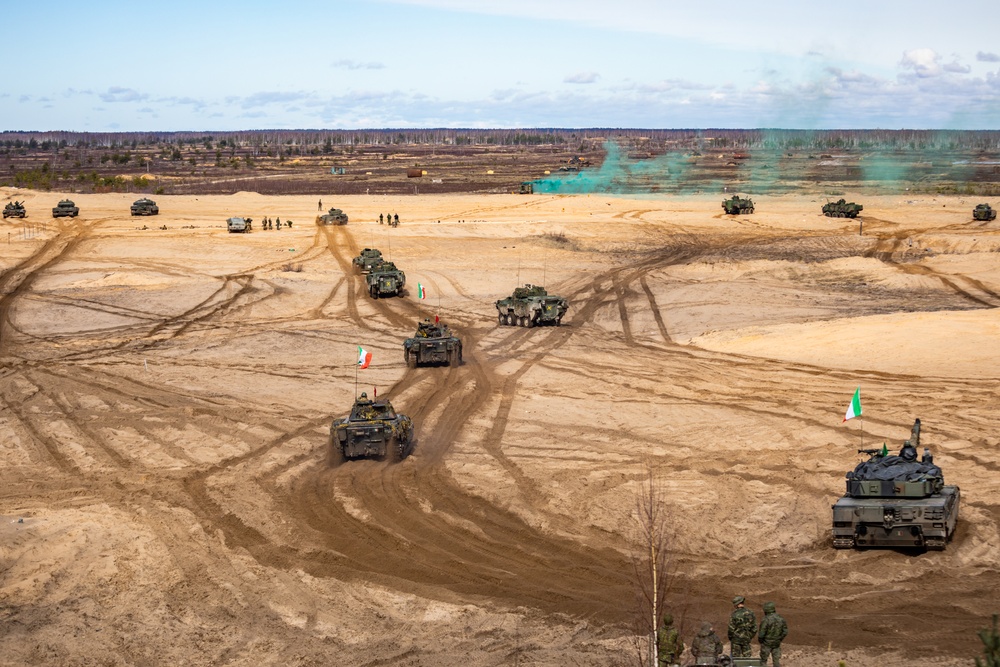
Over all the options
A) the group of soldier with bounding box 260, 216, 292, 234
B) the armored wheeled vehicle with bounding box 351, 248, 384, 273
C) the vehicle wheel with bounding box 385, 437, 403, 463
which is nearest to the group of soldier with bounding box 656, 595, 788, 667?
the vehicle wheel with bounding box 385, 437, 403, 463

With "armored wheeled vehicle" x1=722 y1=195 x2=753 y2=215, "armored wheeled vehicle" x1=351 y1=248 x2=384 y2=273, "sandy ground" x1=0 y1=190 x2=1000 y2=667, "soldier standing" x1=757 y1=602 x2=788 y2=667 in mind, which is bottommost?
"sandy ground" x1=0 y1=190 x2=1000 y2=667

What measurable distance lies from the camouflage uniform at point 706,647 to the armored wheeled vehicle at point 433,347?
884 inches

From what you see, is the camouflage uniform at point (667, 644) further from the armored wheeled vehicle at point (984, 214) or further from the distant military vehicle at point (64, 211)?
the distant military vehicle at point (64, 211)

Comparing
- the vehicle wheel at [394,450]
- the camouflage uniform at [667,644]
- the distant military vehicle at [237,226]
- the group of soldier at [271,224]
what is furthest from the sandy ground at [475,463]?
the group of soldier at [271,224]

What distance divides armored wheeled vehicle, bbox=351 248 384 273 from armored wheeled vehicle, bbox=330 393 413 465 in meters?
31.1

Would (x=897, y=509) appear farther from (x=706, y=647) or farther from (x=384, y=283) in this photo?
(x=384, y=283)

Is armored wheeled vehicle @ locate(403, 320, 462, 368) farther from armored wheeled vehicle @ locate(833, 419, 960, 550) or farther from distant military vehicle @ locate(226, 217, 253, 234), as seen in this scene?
distant military vehicle @ locate(226, 217, 253, 234)

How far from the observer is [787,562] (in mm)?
18734

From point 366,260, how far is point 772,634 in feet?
147

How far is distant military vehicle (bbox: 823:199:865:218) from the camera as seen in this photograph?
7931 cm

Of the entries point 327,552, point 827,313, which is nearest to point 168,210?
point 827,313

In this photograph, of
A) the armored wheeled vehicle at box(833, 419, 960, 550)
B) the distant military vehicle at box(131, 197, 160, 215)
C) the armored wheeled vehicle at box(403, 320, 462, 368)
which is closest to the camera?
the armored wheeled vehicle at box(833, 419, 960, 550)

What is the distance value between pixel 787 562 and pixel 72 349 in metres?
28.5

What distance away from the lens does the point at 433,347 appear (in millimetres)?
35062
